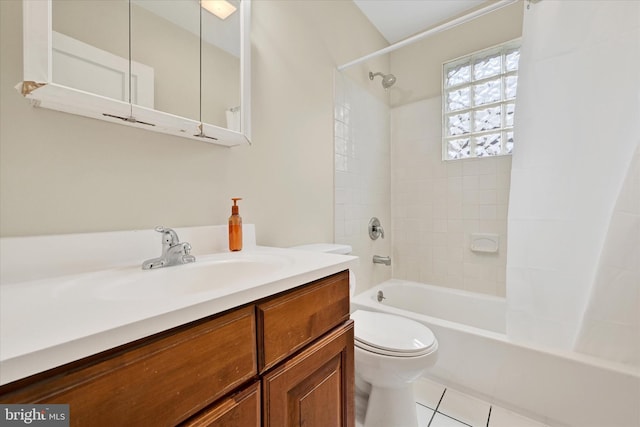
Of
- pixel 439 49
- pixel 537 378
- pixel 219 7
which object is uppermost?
pixel 439 49

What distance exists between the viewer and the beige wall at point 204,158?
0.65 meters

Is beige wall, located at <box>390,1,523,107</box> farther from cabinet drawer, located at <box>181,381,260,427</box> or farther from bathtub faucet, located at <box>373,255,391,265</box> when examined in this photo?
cabinet drawer, located at <box>181,381,260,427</box>

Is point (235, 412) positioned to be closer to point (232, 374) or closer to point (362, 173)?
point (232, 374)

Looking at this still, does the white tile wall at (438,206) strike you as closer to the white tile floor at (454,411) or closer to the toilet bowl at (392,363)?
the white tile floor at (454,411)

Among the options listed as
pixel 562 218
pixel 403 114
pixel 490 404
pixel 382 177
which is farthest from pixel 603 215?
pixel 403 114

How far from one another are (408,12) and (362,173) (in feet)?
3.94

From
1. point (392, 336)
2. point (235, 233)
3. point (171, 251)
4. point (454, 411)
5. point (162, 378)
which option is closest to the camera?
point (162, 378)

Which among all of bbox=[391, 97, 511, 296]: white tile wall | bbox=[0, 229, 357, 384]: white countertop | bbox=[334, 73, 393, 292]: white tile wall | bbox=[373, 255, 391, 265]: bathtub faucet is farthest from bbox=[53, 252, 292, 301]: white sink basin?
bbox=[391, 97, 511, 296]: white tile wall

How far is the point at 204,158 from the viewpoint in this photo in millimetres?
1009

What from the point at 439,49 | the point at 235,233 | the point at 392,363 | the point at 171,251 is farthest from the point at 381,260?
the point at 439,49

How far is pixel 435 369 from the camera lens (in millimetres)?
1449

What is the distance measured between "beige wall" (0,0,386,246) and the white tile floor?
0.97 metres

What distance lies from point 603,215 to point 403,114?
1516mm

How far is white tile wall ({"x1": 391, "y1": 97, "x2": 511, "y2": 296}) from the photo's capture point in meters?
1.86
